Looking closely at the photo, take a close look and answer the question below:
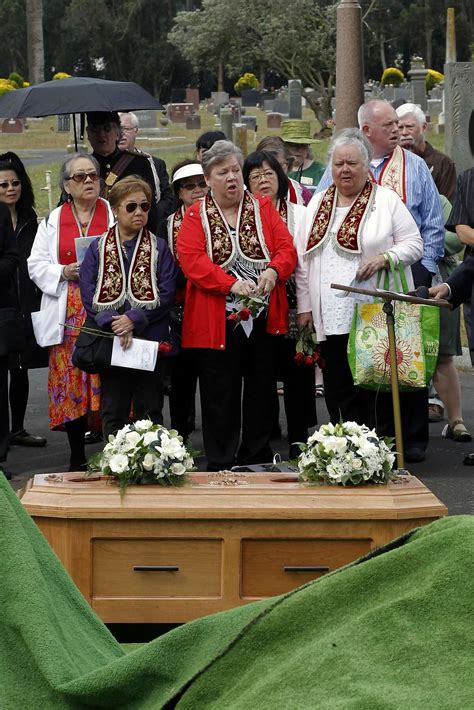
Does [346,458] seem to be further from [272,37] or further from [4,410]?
[272,37]

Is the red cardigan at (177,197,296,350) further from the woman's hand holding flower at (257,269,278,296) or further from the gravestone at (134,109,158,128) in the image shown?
the gravestone at (134,109,158,128)

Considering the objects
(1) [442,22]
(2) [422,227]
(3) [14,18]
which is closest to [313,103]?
(1) [442,22]

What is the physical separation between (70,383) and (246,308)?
124cm

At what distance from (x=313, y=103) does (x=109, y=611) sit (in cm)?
3929

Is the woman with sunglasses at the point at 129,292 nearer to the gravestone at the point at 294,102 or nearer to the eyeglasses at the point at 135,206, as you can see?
the eyeglasses at the point at 135,206

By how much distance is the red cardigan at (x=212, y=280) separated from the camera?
745 cm

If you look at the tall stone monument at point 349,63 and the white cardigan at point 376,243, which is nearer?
the white cardigan at point 376,243

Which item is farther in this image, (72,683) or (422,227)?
(422,227)

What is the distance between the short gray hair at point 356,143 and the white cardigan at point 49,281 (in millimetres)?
1377

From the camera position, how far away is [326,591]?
2.83 m

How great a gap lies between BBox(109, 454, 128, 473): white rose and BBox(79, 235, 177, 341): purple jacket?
7.03ft

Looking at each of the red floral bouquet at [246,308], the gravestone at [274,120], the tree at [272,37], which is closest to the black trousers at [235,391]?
the red floral bouquet at [246,308]

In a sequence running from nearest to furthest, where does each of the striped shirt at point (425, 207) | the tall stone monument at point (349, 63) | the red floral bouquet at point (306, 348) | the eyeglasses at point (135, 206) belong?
the eyeglasses at point (135, 206)
the red floral bouquet at point (306, 348)
the striped shirt at point (425, 207)
the tall stone monument at point (349, 63)

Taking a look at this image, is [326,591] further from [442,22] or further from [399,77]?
[442,22]
